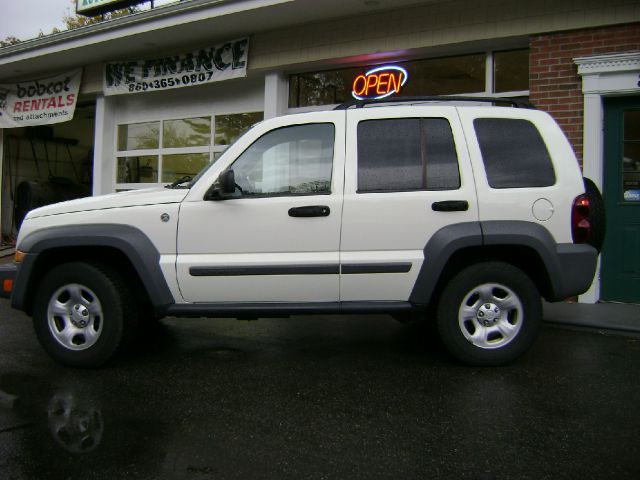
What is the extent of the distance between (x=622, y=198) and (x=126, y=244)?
5821 millimetres

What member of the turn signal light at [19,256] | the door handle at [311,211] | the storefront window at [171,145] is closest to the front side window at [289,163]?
the door handle at [311,211]

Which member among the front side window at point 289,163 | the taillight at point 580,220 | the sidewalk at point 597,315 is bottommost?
the sidewalk at point 597,315

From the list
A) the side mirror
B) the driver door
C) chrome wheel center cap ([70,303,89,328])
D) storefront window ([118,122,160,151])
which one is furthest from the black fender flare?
storefront window ([118,122,160,151])

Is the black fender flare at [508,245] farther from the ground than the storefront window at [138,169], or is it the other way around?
the storefront window at [138,169]

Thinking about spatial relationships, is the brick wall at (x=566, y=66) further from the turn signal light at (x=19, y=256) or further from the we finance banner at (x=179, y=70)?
the turn signal light at (x=19, y=256)

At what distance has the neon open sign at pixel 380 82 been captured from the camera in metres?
8.41

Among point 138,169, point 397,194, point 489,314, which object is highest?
point 138,169

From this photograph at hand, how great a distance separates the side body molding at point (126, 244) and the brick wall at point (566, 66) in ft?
17.7

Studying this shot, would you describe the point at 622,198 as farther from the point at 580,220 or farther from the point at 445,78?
the point at 580,220

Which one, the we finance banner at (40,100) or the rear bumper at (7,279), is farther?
the we finance banner at (40,100)

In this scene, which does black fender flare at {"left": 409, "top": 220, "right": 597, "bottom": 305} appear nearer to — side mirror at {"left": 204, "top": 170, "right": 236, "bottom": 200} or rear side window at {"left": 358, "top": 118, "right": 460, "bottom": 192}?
rear side window at {"left": 358, "top": 118, "right": 460, "bottom": 192}

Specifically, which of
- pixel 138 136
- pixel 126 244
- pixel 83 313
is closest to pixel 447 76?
pixel 126 244

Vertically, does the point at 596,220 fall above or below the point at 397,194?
below

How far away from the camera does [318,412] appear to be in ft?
11.1
